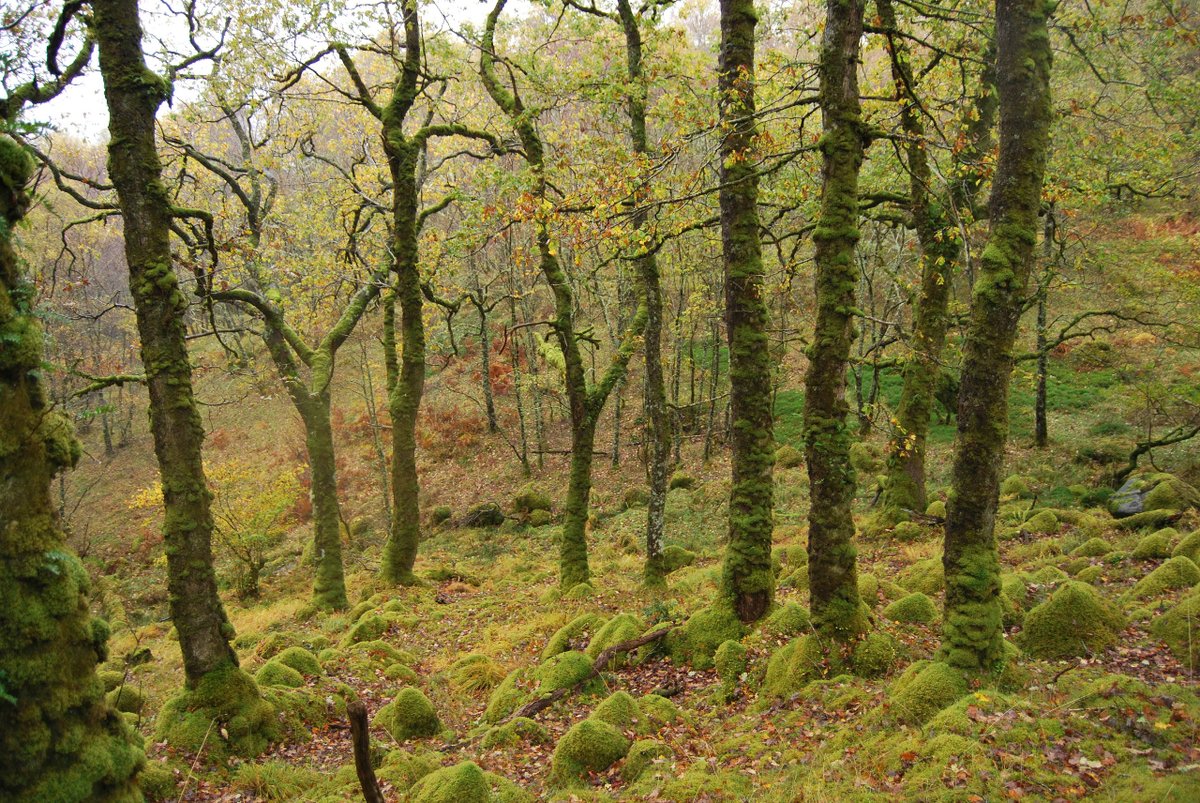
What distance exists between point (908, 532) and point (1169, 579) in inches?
208

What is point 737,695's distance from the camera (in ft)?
20.9

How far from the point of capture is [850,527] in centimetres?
623

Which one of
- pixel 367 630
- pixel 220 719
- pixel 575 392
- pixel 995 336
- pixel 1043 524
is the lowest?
pixel 367 630

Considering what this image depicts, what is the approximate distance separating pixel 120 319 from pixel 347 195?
39.9 meters

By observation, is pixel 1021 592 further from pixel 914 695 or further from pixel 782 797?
pixel 782 797

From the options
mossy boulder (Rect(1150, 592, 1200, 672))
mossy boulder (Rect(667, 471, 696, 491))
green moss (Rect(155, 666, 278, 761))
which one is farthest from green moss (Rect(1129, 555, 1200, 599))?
mossy boulder (Rect(667, 471, 696, 491))

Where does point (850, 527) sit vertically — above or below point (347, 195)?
below

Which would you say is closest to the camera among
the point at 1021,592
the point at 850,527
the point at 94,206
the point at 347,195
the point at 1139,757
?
the point at 1139,757

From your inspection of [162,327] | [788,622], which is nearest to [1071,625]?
[788,622]

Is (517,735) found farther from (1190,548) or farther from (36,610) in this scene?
(1190,548)

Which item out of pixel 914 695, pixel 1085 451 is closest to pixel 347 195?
pixel 914 695

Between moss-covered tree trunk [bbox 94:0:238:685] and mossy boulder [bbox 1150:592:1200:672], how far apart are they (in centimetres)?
844

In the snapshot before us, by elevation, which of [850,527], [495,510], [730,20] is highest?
[730,20]

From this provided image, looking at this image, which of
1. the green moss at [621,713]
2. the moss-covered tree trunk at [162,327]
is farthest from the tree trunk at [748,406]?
the moss-covered tree trunk at [162,327]
